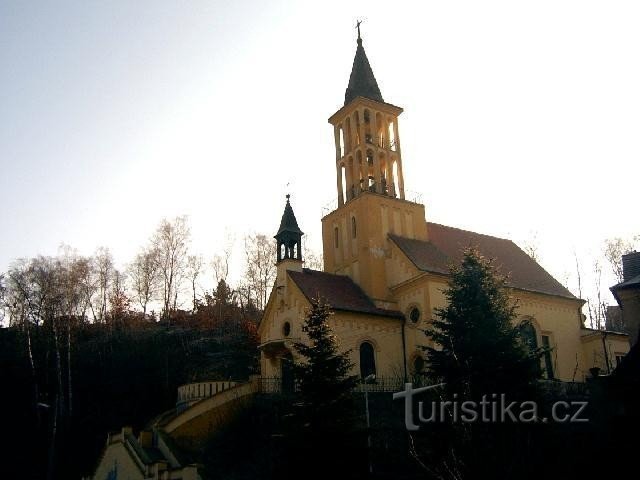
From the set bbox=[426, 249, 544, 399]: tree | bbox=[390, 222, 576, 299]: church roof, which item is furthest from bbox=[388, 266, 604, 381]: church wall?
bbox=[426, 249, 544, 399]: tree

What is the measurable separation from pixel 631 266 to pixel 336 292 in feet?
43.0

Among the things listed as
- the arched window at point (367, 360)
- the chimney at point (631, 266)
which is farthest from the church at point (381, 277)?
the chimney at point (631, 266)

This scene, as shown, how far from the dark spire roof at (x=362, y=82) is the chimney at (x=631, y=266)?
18.3 metres

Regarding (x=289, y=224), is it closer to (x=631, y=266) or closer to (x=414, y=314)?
(x=414, y=314)

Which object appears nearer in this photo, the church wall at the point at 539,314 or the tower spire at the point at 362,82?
the church wall at the point at 539,314

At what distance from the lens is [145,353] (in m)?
39.7

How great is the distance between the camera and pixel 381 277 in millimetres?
33281

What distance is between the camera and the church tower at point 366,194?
111 feet

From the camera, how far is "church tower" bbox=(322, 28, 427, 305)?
1335 inches

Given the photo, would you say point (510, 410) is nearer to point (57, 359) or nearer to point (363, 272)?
point (363, 272)

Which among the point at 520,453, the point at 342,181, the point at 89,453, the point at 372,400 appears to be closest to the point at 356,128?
the point at 342,181

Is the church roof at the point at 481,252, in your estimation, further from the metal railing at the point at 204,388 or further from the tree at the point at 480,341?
the metal railing at the point at 204,388

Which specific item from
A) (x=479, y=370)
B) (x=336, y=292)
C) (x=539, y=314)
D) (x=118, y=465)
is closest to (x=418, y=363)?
(x=336, y=292)

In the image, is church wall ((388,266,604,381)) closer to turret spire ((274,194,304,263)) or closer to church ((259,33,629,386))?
church ((259,33,629,386))
